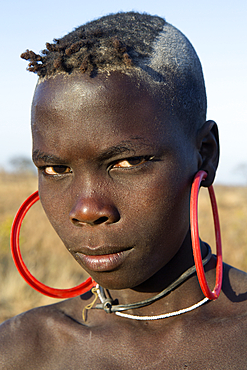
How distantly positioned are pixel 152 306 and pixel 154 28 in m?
1.52

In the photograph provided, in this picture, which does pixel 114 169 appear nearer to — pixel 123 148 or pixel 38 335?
pixel 123 148

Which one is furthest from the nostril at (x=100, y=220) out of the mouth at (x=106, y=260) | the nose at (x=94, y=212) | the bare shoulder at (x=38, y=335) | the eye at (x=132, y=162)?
the bare shoulder at (x=38, y=335)

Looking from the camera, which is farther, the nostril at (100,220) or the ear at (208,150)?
the ear at (208,150)

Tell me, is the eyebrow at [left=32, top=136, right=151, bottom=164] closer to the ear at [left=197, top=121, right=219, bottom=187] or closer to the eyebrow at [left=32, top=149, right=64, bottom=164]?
the eyebrow at [left=32, top=149, right=64, bottom=164]

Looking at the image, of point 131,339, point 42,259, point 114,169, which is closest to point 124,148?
point 114,169

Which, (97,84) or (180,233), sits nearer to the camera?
(97,84)

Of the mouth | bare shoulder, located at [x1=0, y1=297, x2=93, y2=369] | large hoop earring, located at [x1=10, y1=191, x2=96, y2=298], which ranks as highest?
the mouth

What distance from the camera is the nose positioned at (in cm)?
171

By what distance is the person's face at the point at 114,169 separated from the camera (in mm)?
1726

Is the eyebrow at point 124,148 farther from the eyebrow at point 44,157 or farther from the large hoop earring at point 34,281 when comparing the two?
the large hoop earring at point 34,281

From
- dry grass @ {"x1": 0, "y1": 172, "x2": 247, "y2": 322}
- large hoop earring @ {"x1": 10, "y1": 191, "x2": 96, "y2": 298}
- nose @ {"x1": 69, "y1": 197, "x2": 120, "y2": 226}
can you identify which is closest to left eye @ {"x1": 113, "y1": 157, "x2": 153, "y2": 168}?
nose @ {"x1": 69, "y1": 197, "x2": 120, "y2": 226}

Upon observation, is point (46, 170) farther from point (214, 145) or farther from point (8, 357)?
point (8, 357)

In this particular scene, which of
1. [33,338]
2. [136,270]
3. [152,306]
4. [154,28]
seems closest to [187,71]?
[154,28]

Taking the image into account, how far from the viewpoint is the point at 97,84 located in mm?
1740
